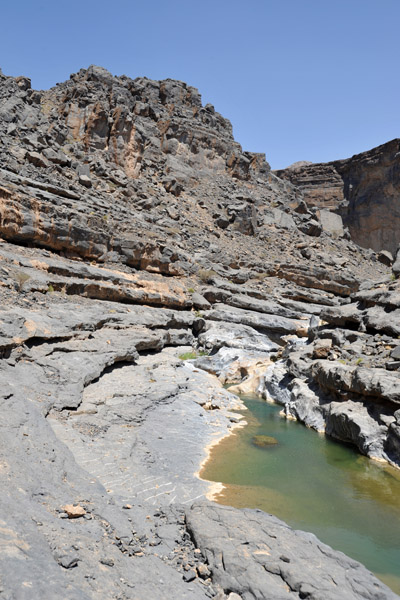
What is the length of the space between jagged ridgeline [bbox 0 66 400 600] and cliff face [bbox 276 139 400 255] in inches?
484

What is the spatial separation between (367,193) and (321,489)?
5736cm

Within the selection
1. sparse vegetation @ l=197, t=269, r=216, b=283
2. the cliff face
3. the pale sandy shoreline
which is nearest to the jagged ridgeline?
the pale sandy shoreline

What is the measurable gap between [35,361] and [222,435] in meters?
5.66

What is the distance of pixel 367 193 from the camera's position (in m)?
57.8

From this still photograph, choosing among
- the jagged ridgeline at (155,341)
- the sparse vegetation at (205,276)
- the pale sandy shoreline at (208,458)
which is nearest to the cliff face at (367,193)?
the jagged ridgeline at (155,341)

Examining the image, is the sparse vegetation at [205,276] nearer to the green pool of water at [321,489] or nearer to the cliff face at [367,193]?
the green pool of water at [321,489]

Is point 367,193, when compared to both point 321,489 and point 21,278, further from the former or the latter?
point 321,489

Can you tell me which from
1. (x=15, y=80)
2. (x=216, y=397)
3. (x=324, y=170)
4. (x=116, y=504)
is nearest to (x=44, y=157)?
(x=15, y=80)

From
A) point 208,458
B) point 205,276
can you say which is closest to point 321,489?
point 208,458

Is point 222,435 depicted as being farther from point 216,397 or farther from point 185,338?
point 185,338

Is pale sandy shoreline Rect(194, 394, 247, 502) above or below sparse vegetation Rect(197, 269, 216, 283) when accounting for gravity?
below

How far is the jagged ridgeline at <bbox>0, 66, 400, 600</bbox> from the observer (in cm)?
455

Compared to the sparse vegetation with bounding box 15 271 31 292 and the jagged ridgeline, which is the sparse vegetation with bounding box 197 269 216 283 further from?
the sparse vegetation with bounding box 15 271 31 292

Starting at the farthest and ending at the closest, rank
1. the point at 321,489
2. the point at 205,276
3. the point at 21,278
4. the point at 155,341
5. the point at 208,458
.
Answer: the point at 205,276 → the point at 155,341 → the point at 21,278 → the point at 208,458 → the point at 321,489
